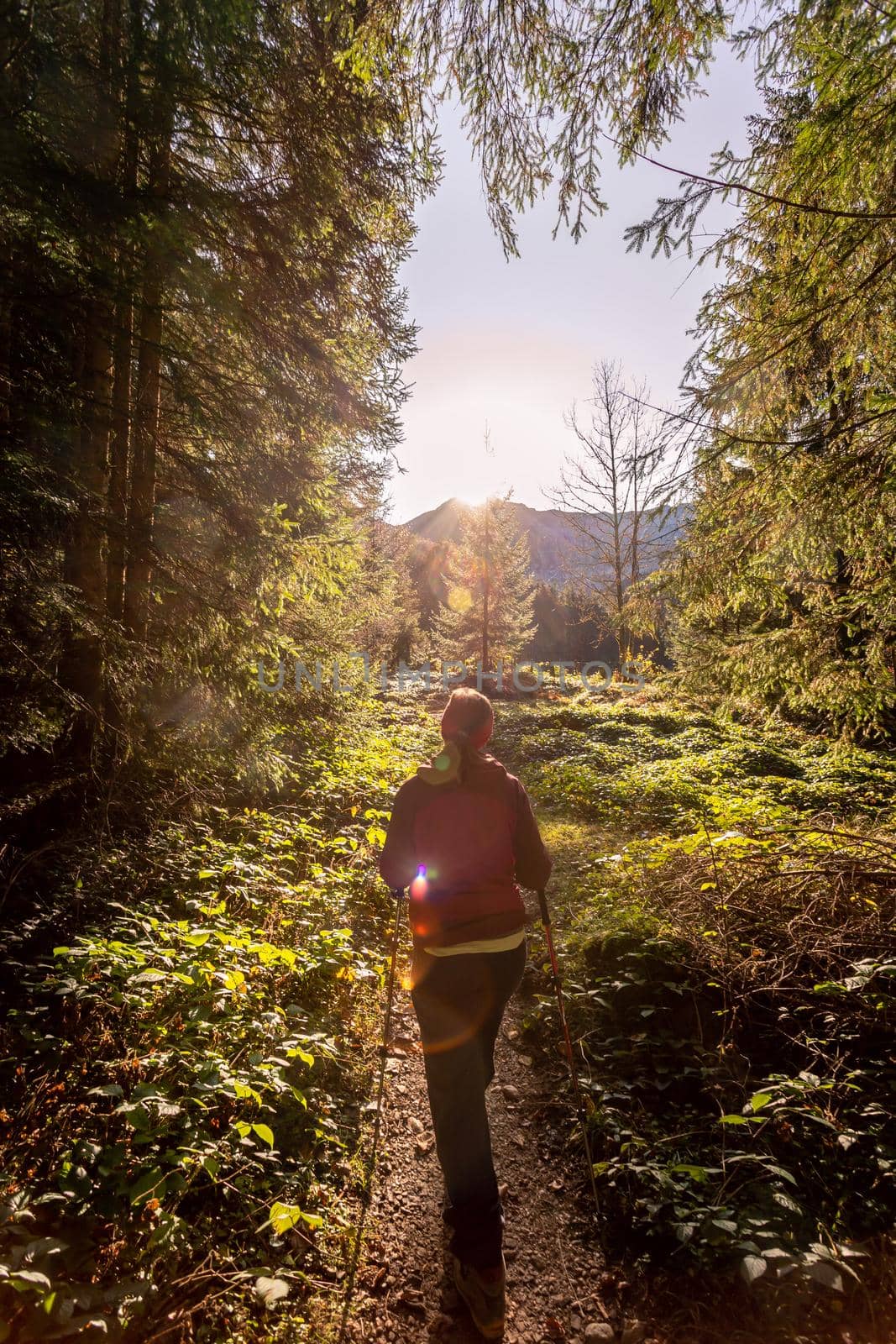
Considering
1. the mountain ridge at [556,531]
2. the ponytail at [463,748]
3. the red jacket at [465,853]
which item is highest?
the mountain ridge at [556,531]

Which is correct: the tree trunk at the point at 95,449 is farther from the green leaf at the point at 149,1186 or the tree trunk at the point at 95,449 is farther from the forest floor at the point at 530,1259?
the forest floor at the point at 530,1259

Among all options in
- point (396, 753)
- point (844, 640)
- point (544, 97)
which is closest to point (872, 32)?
point (544, 97)

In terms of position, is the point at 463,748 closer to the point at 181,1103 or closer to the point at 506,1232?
the point at 181,1103

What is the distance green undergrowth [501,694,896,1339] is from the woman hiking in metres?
0.94

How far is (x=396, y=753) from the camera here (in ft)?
38.2

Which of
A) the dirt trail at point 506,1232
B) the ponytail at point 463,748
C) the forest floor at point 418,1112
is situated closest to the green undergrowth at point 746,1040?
the forest floor at point 418,1112

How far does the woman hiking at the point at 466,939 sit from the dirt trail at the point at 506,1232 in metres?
0.19

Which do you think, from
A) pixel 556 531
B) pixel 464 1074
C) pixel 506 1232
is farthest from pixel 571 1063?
pixel 556 531

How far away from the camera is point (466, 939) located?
2752 millimetres

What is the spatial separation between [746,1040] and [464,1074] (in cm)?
238

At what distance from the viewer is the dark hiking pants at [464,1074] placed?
261 cm

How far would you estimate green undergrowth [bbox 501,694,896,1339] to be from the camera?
106 inches

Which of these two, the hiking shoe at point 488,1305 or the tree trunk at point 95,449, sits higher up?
the tree trunk at point 95,449

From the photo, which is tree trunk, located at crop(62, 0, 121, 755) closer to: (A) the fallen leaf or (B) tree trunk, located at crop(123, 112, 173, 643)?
(B) tree trunk, located at crop(123, 112, 173, 643)
